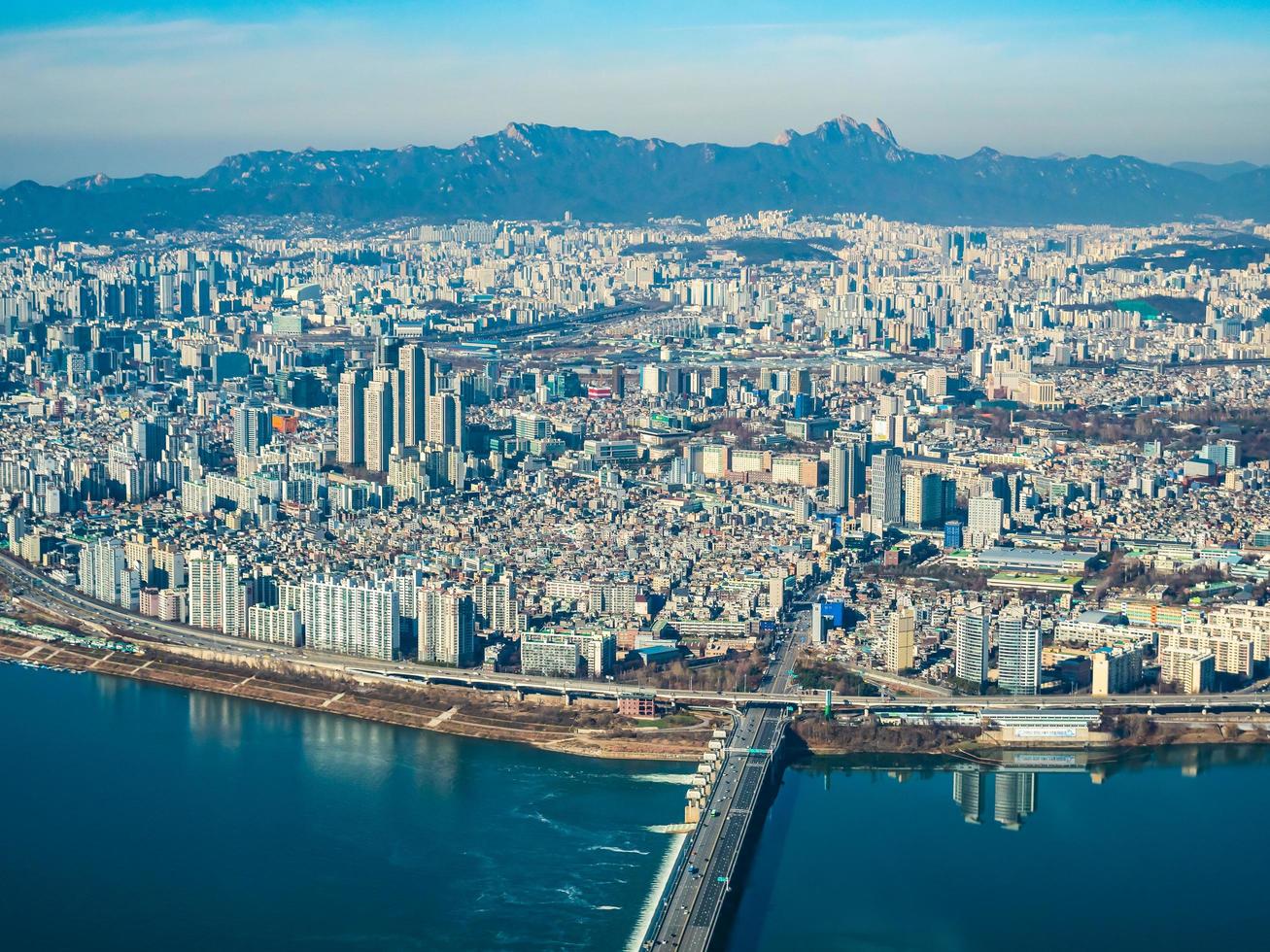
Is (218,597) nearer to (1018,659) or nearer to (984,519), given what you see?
(1018,659)

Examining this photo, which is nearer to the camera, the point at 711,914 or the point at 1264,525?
the point at 711,914

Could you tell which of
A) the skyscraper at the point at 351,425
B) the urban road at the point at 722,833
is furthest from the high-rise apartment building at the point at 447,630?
the skyscraper at the point at 351,425

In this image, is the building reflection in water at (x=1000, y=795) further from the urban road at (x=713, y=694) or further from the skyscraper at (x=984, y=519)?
the skyscraper at (x=984, y=519)

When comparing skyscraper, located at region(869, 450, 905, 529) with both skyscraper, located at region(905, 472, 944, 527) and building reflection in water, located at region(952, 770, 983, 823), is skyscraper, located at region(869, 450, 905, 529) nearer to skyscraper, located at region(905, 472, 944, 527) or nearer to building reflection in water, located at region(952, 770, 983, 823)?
skyscraper, located at region(905, 472, 944, 527)

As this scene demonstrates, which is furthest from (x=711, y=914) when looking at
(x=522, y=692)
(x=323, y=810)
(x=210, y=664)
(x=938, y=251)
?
(x=938, y=251)

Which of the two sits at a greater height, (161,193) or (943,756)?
(161,193)

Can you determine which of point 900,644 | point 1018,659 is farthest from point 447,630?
point 1018,659

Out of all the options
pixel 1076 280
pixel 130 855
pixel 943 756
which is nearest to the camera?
pixel 130 855

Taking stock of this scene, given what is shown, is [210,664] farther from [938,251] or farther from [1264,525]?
[938,251]
